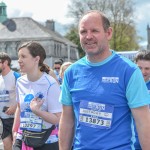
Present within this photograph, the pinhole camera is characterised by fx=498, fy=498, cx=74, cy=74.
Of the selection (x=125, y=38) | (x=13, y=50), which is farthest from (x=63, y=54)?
(x=125, y=38)

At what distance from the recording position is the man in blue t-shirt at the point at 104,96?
348 centimetres

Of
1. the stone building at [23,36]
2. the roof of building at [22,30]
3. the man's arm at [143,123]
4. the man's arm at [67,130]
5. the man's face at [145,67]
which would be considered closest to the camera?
the man's arm at [143,123]

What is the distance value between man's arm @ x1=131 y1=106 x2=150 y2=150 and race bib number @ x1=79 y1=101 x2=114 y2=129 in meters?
0.18

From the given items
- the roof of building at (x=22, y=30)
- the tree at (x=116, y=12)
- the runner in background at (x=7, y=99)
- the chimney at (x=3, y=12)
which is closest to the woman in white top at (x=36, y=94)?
the runner in background at (x=7, y=99)

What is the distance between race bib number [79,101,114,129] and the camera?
11.6 feet

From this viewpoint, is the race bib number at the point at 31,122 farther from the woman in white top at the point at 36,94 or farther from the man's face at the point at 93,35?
the man's face at the point at 93,35

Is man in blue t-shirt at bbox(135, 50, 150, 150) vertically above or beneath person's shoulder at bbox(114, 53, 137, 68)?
beneath

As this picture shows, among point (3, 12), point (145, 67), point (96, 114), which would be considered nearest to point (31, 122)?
point (145, 67)

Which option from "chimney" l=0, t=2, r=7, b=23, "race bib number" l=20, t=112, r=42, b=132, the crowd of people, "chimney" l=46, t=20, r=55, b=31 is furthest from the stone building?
the crowd of people

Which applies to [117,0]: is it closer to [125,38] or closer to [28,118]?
[125,38]

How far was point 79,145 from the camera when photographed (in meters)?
3.68

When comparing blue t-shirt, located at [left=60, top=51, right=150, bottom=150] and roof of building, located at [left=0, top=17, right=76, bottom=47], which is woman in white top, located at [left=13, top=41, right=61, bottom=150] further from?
roof of building, located at [left=0, top=17, right=76, bottom=47]

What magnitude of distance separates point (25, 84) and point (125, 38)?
63661mm

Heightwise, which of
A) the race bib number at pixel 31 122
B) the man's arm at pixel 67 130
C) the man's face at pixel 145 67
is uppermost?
the man's face at pixel 145 67
